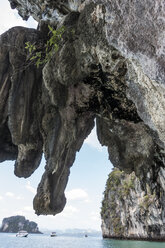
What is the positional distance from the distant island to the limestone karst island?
18433 centimetres

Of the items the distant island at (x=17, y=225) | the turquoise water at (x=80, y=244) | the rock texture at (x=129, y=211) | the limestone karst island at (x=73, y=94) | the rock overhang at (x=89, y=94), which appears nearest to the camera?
the rock overhang at (x=89, y=94)

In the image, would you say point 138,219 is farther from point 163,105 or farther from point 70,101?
point 163,105

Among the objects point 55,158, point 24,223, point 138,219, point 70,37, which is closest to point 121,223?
point 138,219

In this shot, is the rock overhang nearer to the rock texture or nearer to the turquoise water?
the turquoise water

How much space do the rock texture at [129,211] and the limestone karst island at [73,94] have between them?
108 ft

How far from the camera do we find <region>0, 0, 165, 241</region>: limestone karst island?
3154 millimetres

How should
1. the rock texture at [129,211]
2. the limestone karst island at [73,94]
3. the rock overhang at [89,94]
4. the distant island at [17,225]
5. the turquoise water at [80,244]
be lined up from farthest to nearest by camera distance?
1. the distant island at [17,225]
2. the rock texture at [129,211]
3. the turquoise water at [80,244]
4. the limestone karst island at [73,94]
5. the rock overhang at [89,94]

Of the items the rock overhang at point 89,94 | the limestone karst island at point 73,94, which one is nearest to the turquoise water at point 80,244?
the limestone karst island at point 73,94

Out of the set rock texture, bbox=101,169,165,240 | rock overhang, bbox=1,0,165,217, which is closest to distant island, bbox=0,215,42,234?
rock texture, bbox=101,169,165,240

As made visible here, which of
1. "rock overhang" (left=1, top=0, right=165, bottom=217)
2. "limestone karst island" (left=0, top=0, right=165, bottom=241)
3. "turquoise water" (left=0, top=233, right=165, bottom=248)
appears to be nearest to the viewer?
"rock overhang" (left=1, top=0, right=165, bottom=217)

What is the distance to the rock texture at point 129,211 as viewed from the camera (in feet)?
136

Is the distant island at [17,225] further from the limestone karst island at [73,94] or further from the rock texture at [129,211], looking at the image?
the limestone karst island at [73,94]

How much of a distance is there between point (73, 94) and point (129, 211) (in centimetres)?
4499

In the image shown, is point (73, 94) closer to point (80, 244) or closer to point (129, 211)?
point (129, 211)
